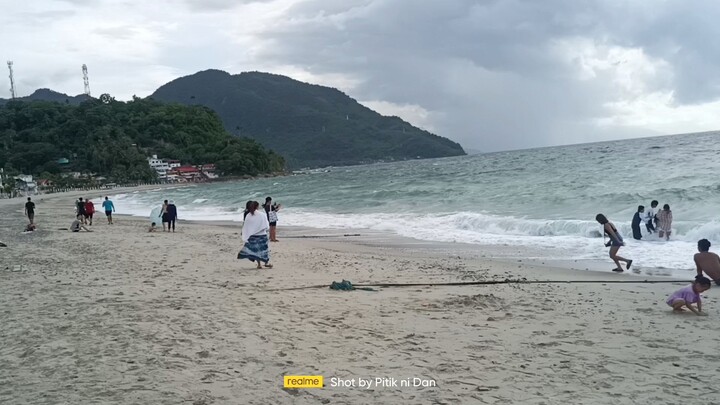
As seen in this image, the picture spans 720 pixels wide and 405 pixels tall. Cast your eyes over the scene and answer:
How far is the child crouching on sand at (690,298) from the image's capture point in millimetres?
6879

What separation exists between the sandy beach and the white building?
390 ft

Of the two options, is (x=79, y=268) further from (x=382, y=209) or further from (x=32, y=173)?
(x=32, y=173)

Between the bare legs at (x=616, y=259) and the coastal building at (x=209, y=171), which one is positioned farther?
the coastal building at (x=209, y=171)

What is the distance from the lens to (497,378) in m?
4.74

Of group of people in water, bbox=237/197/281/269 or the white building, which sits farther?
the white building

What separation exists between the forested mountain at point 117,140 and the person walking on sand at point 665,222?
110m

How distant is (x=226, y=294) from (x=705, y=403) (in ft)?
20.7

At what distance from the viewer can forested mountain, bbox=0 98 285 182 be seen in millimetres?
114625

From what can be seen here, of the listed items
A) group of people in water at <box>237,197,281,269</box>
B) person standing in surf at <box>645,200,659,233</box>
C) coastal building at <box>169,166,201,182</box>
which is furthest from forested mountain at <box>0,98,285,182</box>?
person standing in surf at <box>645,200,659,233</box>

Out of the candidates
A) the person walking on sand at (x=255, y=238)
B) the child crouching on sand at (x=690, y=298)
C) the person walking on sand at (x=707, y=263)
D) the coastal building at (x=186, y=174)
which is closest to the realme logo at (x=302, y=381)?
the child crouching on sand at (x=690, y=298)

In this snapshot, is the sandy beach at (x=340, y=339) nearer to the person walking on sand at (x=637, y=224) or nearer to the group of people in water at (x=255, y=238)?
the group of people in water at (x=255, y=238)

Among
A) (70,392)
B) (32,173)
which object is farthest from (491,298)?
(32,173)

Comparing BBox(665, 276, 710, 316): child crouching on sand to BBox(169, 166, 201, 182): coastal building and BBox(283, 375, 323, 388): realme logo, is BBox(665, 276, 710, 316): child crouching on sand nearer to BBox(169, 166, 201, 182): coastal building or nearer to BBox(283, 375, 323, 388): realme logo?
BBox(283, 375, 323, 388): realme logo

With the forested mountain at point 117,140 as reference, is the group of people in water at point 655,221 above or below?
below
